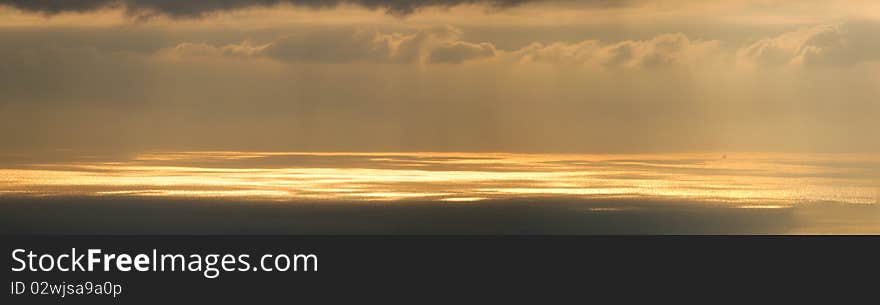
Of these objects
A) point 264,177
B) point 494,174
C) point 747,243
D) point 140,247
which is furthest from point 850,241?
point 140,247

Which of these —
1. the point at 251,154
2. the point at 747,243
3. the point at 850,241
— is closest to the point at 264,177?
the point at 251,154

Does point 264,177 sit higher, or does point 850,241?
point 264,177

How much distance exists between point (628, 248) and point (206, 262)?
404 cm

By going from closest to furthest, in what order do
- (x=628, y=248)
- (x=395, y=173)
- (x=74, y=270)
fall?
(x=74, y=270) < (x=628, y=248) < (x=395, y=173)

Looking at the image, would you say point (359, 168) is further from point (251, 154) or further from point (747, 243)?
point (747, 243)

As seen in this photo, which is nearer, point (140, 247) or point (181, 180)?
point (140, 247)

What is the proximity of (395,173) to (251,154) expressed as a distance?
5.01ft

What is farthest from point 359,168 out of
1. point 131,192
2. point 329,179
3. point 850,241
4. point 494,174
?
point 850,241

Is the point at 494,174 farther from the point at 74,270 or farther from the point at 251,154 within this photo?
the point at 74,270

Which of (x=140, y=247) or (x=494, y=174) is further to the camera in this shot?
(x=494, y=174)

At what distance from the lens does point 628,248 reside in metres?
13.4

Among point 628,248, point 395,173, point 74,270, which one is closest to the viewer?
point 74,270

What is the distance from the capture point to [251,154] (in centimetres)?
1445

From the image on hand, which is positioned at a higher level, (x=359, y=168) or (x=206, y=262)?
(x=359, y=168)
